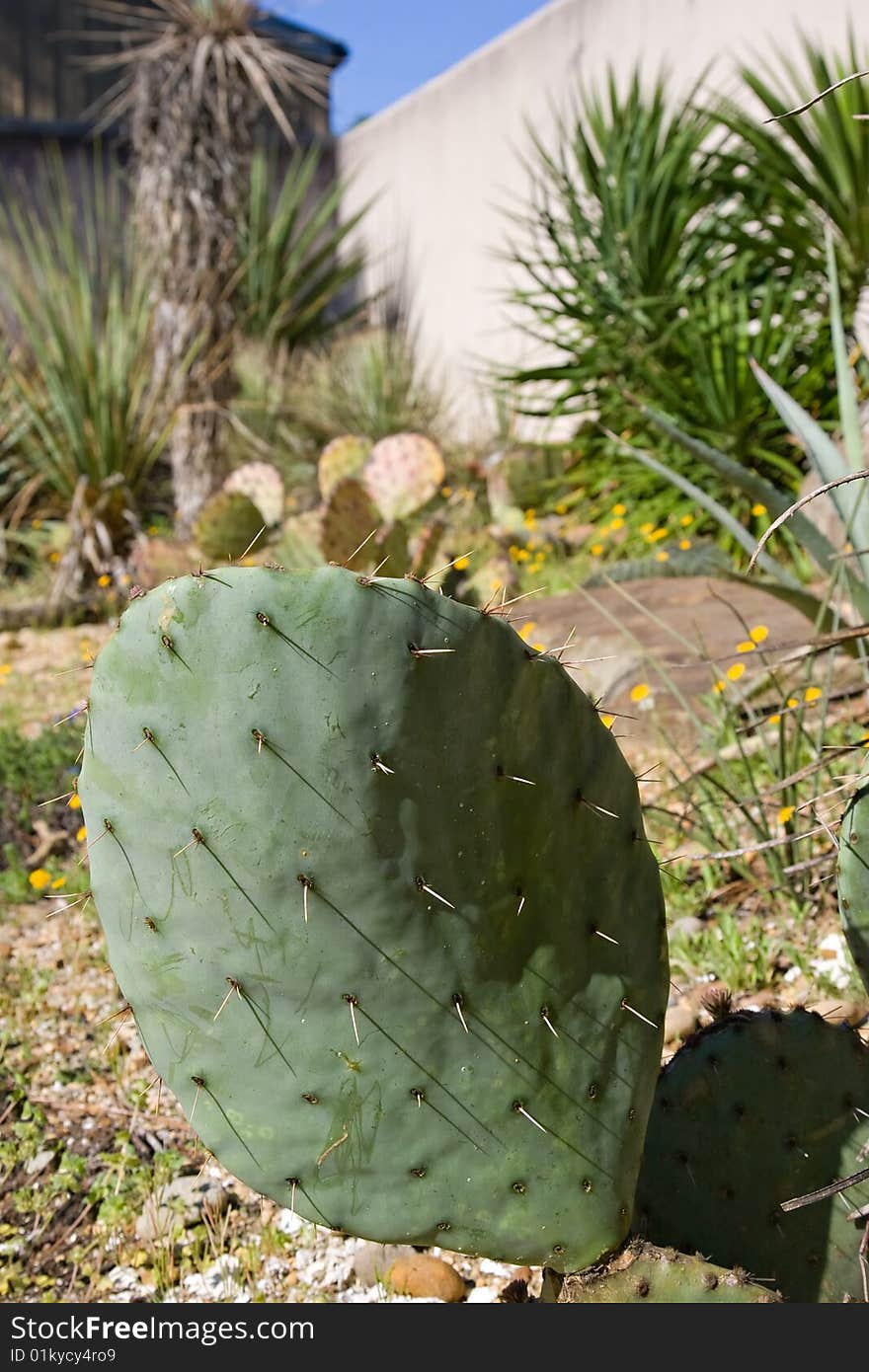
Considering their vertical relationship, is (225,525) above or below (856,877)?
below

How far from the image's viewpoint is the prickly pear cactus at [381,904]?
105cm

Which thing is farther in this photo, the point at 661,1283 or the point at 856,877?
the point at 856,877

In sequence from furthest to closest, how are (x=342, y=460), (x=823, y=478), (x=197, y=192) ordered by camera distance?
1. (x=197, y=192)
2. (x=342, y=460)
3. (x=823, y=478)

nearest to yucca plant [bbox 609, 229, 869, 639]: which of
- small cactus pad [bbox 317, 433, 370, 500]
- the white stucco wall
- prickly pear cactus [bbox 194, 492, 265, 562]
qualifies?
prickly pear cactus [bbox 194, 492, 265, 562]

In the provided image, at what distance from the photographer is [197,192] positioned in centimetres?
655

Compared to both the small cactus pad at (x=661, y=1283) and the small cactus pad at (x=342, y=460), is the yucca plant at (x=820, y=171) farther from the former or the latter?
the small cactus pad at (x=661, y=1283)

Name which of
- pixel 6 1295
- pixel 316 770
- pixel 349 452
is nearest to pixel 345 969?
pixel 316 770

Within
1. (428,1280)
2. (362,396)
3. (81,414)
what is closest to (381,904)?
(428,1280)

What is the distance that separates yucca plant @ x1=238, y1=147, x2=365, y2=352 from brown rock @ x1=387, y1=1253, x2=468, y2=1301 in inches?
260

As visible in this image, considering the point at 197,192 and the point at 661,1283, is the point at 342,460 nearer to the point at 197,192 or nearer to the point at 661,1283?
the point at 197,192

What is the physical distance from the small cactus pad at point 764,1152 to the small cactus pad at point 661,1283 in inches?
4.5

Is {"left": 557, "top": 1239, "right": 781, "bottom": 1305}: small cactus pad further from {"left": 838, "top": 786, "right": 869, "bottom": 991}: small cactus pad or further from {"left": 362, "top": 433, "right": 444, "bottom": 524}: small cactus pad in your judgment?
{"left": 362, "top": 433, "right": 444, "bottom": 524}: small cactus pad

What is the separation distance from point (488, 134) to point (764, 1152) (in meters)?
7.73
